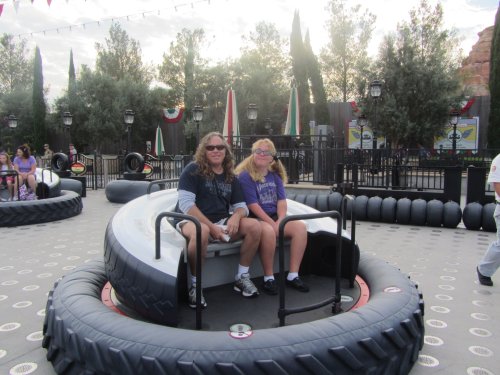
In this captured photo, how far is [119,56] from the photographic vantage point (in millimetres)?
36500

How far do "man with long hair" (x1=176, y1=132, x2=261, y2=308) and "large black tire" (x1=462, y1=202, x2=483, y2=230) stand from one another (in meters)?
5.46

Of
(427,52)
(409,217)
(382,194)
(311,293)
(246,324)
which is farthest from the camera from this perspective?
(427,52)

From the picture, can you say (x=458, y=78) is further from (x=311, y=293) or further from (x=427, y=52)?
(x=311, y=293)

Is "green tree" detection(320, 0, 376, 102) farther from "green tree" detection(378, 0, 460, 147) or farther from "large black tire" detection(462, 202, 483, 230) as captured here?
"large black tire" detection(462, 202, 483, 230)

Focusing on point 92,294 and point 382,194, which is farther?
point 382,194

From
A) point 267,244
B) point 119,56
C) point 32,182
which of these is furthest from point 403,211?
point 119,56

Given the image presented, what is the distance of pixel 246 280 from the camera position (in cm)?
306

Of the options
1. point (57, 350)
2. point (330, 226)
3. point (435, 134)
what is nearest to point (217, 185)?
point (330, 226)

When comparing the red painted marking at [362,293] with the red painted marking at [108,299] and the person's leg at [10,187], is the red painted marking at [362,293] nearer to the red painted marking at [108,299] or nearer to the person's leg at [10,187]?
the red painted marking at [108,299]

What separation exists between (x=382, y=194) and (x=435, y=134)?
13117mm

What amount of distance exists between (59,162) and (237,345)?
12946mm

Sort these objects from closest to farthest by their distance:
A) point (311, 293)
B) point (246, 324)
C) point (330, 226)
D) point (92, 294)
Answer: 1. point (246, 324)
2. point (92, 294)
3. point (311, 293)
4. point (330, 226)

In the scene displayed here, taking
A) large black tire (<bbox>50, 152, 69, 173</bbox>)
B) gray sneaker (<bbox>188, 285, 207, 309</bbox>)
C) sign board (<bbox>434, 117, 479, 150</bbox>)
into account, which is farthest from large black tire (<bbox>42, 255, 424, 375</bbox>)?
sign board (<bbox>434, 117, 479, 150</bbox>)

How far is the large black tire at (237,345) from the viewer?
1.95 meters
